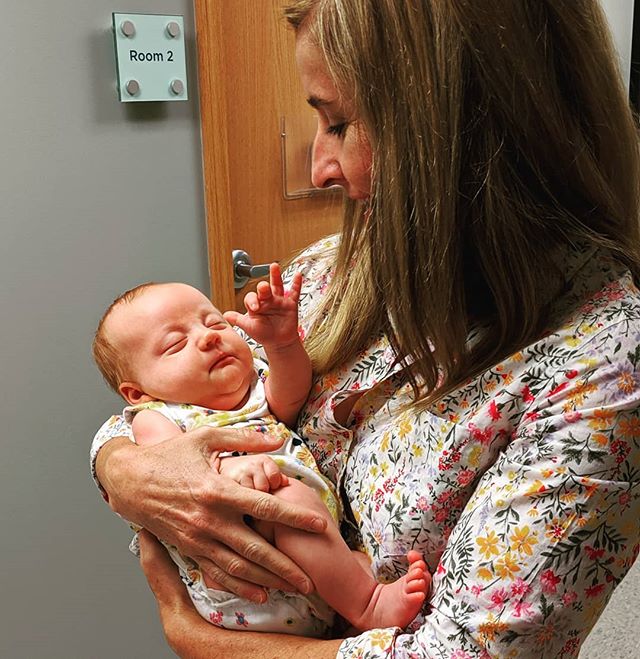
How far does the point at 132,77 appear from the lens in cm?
194

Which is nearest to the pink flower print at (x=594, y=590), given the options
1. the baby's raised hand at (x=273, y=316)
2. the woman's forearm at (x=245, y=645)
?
the woman's forearm at (x=245, y=645)

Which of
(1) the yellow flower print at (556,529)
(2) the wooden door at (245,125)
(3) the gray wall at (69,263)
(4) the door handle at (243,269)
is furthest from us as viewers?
(4) the door handle at (243,269)

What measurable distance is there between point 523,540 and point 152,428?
0.63m

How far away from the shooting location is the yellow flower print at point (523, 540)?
90 centimetres

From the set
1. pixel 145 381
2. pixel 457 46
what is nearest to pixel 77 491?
pixel 145 381

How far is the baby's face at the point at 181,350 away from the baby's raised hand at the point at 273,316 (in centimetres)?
13

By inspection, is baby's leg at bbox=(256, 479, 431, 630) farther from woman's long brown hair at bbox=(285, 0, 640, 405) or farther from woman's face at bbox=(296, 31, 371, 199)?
woman's face at bbox=(296, 31, 371, 199)

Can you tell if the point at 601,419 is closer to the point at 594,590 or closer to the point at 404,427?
the point at 594,590

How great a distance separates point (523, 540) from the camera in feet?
2.98

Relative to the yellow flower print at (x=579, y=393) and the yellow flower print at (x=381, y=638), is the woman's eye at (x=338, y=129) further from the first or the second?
the yellow flower print at (x=381, y=638)

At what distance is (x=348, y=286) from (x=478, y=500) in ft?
1.58

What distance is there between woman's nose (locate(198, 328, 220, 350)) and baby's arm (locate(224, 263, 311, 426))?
0.36 ft

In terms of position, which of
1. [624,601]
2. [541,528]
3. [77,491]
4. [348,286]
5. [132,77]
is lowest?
[624,601]

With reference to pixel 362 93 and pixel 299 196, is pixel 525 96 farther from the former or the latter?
pixel 299 196
